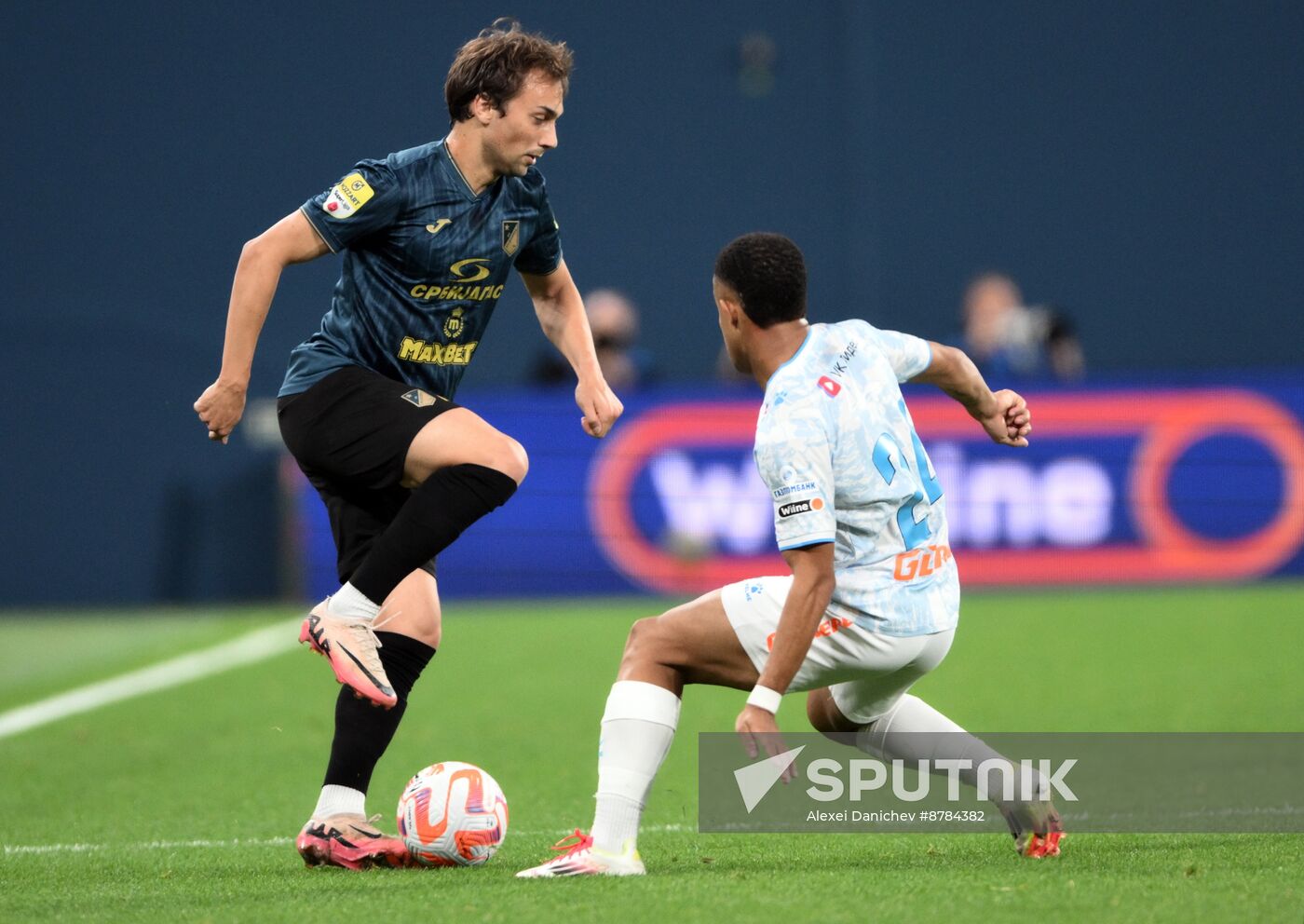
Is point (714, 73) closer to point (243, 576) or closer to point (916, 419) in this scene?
point (916, 419)

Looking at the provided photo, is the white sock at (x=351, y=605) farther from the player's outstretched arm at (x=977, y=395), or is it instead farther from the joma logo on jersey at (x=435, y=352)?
the player's outstretched arm at (x=977, y=395)

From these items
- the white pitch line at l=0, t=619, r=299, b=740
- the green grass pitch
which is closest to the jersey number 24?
the green grass pitch

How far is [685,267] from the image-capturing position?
672 inches

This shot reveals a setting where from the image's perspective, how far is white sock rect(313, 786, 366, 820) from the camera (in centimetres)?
462

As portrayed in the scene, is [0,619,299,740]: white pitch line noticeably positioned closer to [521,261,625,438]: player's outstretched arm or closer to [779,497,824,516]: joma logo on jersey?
[521,261,625,438]: player's outstretched arm

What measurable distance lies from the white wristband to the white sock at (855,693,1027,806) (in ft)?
2.41

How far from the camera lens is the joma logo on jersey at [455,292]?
15.4 ft

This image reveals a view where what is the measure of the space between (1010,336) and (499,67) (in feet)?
33.1

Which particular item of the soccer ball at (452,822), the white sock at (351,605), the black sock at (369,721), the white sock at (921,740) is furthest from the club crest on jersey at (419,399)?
the white sock at (921,740)

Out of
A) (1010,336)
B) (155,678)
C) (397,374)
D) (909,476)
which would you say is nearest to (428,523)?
(397,374)

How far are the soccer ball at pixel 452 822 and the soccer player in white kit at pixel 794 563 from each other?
0.30 meters

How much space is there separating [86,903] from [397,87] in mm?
13685

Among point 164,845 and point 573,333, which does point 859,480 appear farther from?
point 164,845

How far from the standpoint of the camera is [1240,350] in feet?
57.0
